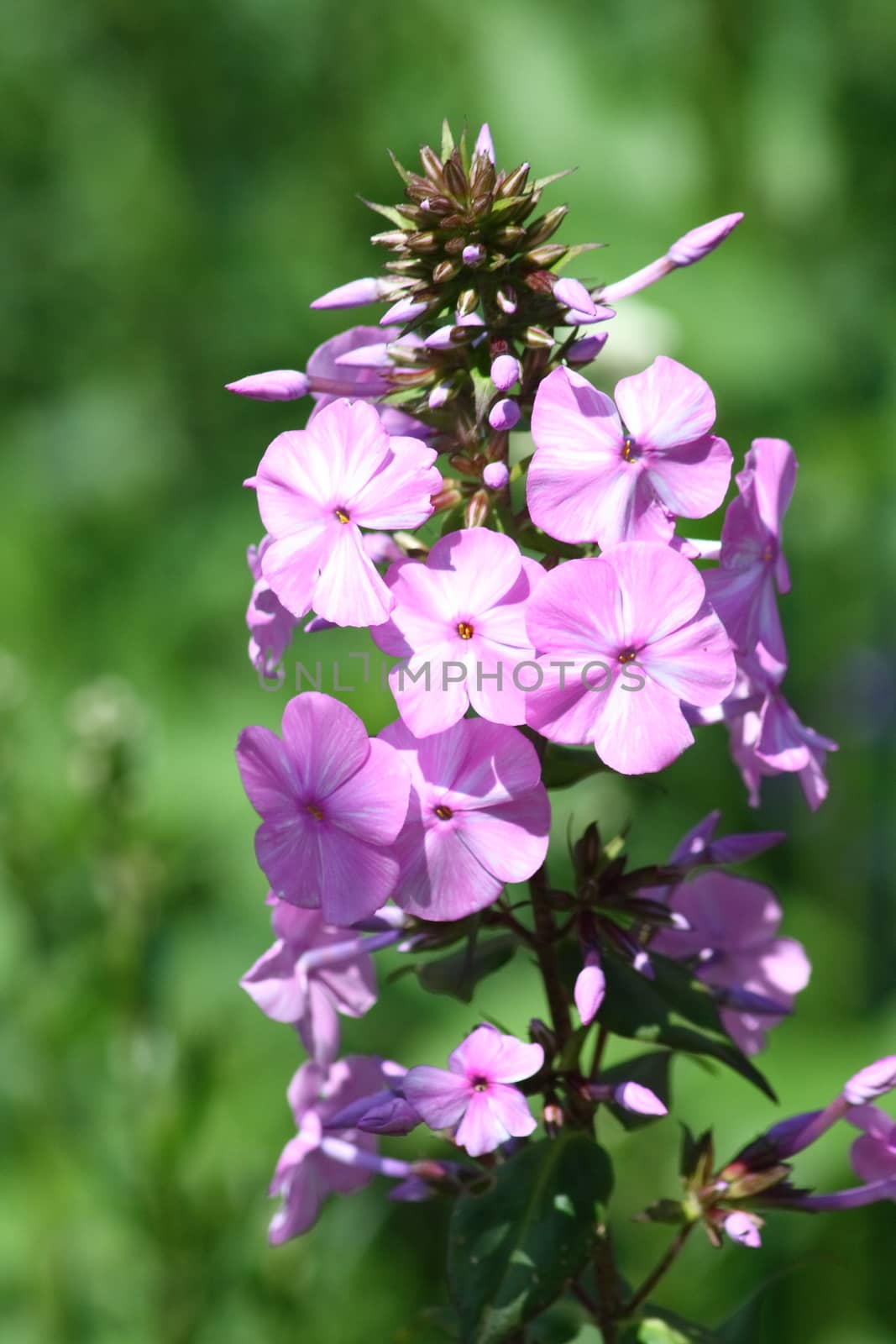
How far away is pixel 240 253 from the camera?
650cm

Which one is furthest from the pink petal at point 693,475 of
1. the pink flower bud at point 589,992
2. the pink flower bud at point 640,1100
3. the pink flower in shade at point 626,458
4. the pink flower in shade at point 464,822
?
the pink flower bud at point 640,1100

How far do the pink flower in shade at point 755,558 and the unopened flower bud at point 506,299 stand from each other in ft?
1.09

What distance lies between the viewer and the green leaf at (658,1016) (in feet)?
5.48

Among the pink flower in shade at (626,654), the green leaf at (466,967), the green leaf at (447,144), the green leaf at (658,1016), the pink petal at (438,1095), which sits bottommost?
the pink petal at (438,1095)

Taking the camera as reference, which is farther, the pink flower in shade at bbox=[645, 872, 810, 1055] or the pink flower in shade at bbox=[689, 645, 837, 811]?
the pink flower in shade at bbox=[645, 872, 810, 1055]

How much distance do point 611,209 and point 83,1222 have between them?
3617 millimetres

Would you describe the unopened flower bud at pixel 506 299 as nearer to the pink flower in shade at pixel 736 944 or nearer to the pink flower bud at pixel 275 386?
the pink flower bud at pixel 275 386

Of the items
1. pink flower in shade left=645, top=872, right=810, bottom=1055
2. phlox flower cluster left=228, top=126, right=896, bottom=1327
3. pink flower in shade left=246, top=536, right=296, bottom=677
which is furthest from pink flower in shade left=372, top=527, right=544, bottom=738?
pink flower in shade left=645, top=872, right=810, bottom=1055

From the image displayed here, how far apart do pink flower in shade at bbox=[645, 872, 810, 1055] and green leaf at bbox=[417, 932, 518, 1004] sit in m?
0.25

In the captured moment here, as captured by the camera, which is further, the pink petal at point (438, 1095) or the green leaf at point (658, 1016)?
the green leaf at point (658, 1016)

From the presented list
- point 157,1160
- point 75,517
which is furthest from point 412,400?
point 75,517

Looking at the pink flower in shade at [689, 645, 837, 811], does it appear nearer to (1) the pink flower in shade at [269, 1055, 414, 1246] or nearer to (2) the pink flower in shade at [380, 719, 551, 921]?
(2) the pink flower in shade at [380, 719, 551, 921]

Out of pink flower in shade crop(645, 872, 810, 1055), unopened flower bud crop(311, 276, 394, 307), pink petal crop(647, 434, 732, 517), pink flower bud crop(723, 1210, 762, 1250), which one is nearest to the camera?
pink petal crop(647, 434, 732, 517)

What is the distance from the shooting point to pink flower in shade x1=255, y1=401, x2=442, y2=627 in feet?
5.14
